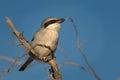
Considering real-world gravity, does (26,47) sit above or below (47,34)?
above

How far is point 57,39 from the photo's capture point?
181 inches

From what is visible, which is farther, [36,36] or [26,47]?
[36,36]

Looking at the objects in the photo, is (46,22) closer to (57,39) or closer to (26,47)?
(57,39)

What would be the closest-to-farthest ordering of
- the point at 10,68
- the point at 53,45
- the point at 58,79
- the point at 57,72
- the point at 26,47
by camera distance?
the point at 10,68 → the point at 58,79 → the point at 57,72 → the point at 26,47 → the point at 53,45

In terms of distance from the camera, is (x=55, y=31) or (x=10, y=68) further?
(x=55, y=31)

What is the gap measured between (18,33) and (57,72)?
583mm

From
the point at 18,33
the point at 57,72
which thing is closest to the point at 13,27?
the point at 18,33

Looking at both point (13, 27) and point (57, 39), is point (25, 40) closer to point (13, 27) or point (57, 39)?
point (13, 27)

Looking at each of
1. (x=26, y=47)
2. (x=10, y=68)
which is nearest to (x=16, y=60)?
(x=10, y=68)

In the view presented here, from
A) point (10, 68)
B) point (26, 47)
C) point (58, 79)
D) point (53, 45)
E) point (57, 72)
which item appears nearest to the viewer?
point (10, 68)

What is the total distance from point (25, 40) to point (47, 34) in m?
1.96

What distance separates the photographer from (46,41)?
4.51 metres

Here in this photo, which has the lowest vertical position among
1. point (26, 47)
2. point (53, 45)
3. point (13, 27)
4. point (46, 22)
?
point (53, 45)

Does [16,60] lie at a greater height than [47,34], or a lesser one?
greater
